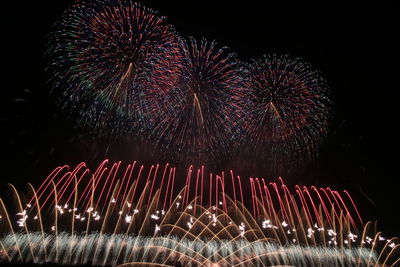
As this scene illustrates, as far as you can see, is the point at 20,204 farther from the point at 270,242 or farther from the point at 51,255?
the point at 270,242

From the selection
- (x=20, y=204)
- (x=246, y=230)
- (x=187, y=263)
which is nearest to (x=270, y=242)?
(x=246, y=230)

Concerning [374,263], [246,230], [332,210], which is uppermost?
[332,210]

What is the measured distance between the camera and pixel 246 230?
73.3 feet

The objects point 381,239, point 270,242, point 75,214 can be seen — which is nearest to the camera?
point 75,214

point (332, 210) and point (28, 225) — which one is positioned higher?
point (332, 210)

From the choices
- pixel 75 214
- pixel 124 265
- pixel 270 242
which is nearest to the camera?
pixel 124 265

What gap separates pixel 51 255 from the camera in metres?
17.9

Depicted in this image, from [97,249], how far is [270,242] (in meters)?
10.5

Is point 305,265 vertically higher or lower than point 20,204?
lower

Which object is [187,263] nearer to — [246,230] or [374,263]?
[246,230]

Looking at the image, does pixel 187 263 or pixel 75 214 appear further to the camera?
pixel 75 214

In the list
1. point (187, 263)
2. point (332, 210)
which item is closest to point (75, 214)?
point (187, 263)

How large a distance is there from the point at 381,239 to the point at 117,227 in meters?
17.9

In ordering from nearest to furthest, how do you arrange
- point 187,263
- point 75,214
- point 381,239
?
1. point 187,263
2. point 75,214
3. point 381,239
